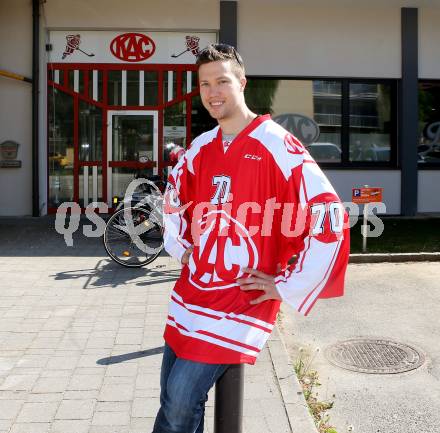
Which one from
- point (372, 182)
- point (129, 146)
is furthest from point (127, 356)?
point (372, 182)

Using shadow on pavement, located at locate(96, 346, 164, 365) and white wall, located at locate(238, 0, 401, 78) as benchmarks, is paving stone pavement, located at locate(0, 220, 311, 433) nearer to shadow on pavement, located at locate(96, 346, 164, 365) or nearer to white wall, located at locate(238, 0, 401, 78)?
shadow on pavement, located at locate(96, 346, 164, 365)

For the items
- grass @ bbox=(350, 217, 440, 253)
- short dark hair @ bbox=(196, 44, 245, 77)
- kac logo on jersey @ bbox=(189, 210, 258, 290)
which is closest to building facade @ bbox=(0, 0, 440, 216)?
grass @ bbox=(350, 217, 440, 253)

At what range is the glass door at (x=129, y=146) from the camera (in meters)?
13.5

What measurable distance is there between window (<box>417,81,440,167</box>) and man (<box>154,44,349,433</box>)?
12721mm

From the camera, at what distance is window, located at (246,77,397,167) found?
13.6m

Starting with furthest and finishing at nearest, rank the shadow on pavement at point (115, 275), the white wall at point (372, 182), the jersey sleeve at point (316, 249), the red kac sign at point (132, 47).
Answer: the white wall at point (372, 182) < the red kac sign at point (132, 47) < the shadow on pavement at point (115, 275) < the jersey sleeve at point (316, 249)

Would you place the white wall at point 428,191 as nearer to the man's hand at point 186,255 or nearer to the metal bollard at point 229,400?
the man's hand at point 186,255

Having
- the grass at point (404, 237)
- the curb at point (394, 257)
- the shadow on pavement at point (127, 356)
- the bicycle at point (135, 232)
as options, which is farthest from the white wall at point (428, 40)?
the shadow on pavement at point (127, 356)

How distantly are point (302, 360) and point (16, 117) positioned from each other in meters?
10.0

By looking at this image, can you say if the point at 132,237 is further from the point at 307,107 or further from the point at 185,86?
the point at 307,107

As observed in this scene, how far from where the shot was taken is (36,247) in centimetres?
954

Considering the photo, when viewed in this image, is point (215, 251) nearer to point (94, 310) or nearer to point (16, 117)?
point (94, 310)

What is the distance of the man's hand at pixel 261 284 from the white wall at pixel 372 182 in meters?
11.8

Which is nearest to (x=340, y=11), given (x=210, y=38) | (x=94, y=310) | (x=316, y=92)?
(x=316, y=92)
